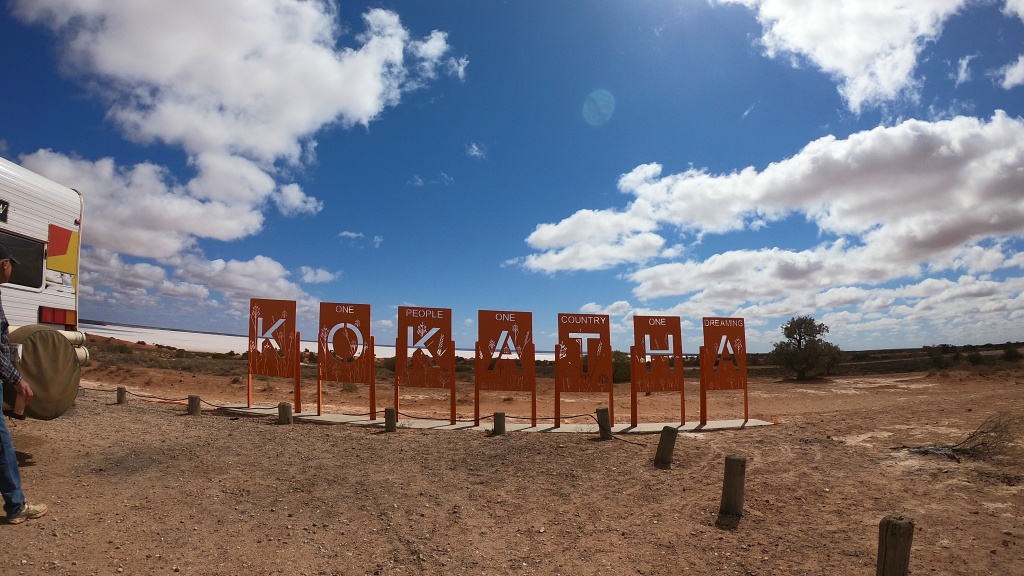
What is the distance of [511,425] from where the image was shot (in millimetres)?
11734

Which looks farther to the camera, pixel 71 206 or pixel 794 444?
pixel 794 444

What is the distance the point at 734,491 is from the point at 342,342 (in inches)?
345

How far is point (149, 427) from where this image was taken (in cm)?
899

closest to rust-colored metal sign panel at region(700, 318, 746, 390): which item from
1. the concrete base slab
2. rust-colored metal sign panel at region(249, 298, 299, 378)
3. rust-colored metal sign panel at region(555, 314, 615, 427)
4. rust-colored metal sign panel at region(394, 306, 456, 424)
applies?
the concrete base slab

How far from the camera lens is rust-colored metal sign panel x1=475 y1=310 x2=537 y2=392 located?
440 inches

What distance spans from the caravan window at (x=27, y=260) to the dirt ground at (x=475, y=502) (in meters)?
2.11

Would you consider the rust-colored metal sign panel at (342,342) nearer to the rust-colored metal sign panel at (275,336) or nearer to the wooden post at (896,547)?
the rust-colored metal sign panel at (275,336)

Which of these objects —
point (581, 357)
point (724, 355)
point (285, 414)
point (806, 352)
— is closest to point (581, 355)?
point (581, 357)

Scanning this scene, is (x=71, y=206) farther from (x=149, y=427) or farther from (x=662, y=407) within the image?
(x=662, y=407)

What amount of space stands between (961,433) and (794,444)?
361cm

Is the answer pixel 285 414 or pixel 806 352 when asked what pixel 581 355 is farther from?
pixel 806 352

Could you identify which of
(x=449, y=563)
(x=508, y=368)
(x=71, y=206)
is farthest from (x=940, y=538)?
(x=71, y=206)

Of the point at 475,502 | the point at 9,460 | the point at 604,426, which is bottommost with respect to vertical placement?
the point at 475,502

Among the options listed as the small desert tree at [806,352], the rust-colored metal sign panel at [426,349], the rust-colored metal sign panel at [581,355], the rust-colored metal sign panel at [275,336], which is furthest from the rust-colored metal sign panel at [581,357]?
the small desert tree at [806,352]
